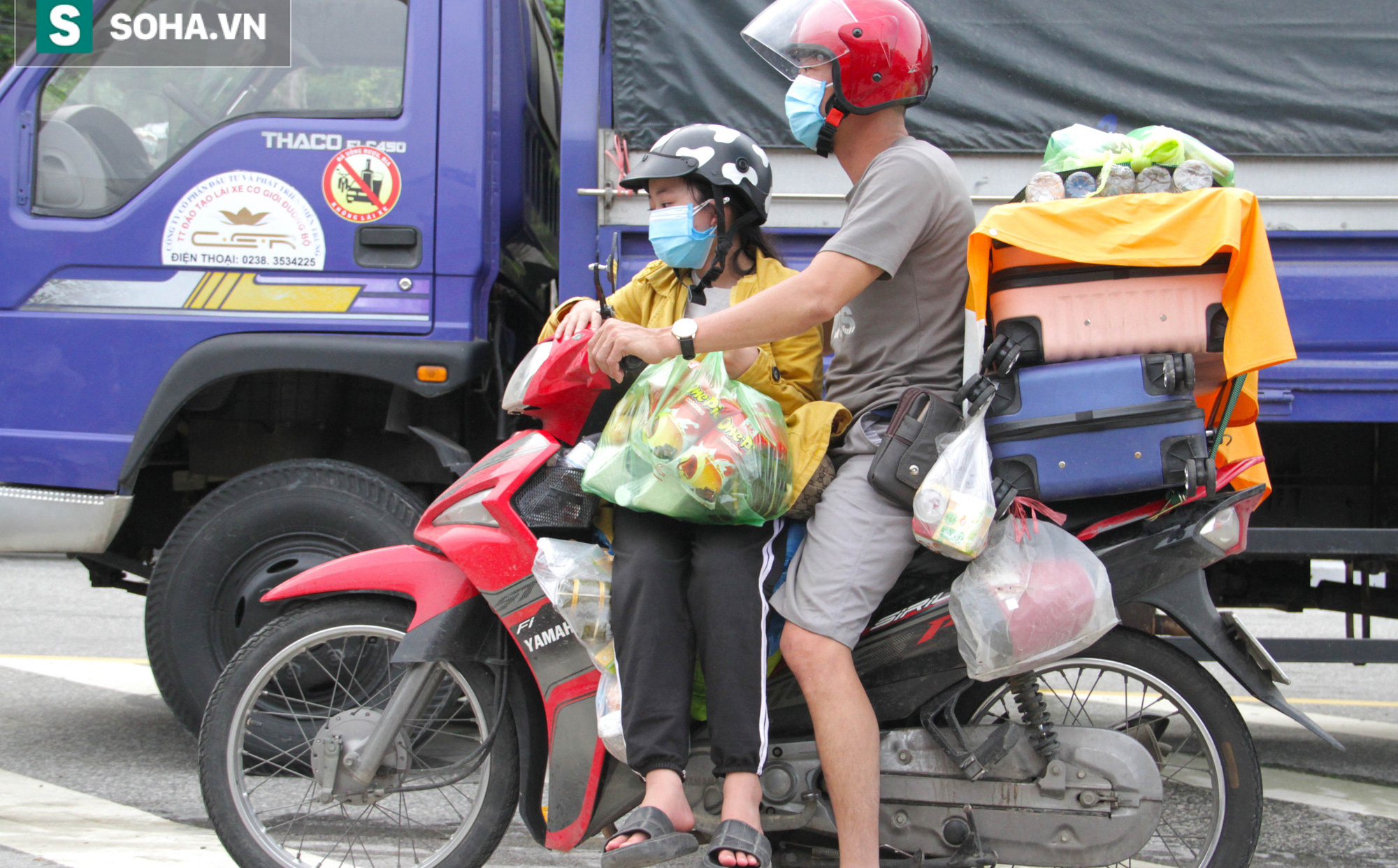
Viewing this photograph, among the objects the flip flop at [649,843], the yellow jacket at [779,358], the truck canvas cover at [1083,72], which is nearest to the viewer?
the flip flop at [649,843]

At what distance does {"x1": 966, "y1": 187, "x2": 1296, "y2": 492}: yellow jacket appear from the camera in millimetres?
2275

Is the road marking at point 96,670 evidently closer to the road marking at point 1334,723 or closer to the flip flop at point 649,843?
the flip flop at point 649,843

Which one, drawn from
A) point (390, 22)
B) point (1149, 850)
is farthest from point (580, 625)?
point (390, 22)

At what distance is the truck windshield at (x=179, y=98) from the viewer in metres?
3.83

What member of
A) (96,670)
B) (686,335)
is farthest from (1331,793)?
(96,670)

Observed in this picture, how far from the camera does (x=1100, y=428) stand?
7.84 feet

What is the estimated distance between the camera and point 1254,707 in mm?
5215

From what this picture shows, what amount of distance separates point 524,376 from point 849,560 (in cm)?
87

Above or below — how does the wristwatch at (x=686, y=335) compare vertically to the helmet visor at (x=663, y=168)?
below

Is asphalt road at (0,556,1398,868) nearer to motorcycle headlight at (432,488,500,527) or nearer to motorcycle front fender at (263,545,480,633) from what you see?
motorcycle front fender at (263,545,480,633)

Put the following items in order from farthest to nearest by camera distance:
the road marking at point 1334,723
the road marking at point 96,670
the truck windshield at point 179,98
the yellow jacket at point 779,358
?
the road marking at point 96,670 → the road marking at point 1334,723 → the truck windshield at point 179,98 → the yellow jacket at point 779,358

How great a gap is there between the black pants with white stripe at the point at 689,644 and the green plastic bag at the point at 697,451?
0.29 ft

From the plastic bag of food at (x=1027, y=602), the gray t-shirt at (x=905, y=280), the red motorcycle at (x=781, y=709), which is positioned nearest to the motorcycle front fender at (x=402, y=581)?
the red motorcycle at (x=781, y=709)

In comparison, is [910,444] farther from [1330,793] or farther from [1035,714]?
[1330,793]
